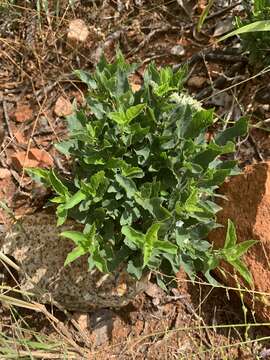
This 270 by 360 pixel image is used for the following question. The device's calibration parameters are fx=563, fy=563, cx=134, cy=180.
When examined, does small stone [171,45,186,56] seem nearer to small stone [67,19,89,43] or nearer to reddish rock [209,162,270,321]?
small stone [67,19,89,43]

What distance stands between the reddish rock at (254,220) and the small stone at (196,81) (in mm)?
543

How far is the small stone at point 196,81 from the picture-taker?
8.64ft

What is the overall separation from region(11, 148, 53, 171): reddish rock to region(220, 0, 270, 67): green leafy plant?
1002mm

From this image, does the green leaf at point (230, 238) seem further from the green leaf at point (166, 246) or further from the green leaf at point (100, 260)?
the green leaf at point (100, 260)

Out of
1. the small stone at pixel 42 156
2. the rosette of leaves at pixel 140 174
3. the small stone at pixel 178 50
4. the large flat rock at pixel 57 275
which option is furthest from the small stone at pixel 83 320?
the small stone at pixel 178 50

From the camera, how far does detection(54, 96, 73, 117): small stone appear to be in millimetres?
2652

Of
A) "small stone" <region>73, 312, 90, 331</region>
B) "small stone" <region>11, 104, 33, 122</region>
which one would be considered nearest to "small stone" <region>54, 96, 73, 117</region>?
"small stone" <region>11, 104, 33, 122</region>

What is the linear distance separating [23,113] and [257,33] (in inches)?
44.8

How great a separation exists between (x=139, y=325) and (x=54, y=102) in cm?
111

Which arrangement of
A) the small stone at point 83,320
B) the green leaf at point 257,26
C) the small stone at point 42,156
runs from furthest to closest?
the small stone at point 42,156, the small stone at point 83,320, the green leaf at point 257,26

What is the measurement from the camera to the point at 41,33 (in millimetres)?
2713

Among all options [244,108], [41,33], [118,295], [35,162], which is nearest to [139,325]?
[118,295]

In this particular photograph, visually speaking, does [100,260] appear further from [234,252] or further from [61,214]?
[234,252]

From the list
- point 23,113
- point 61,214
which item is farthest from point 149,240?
point 23,113
